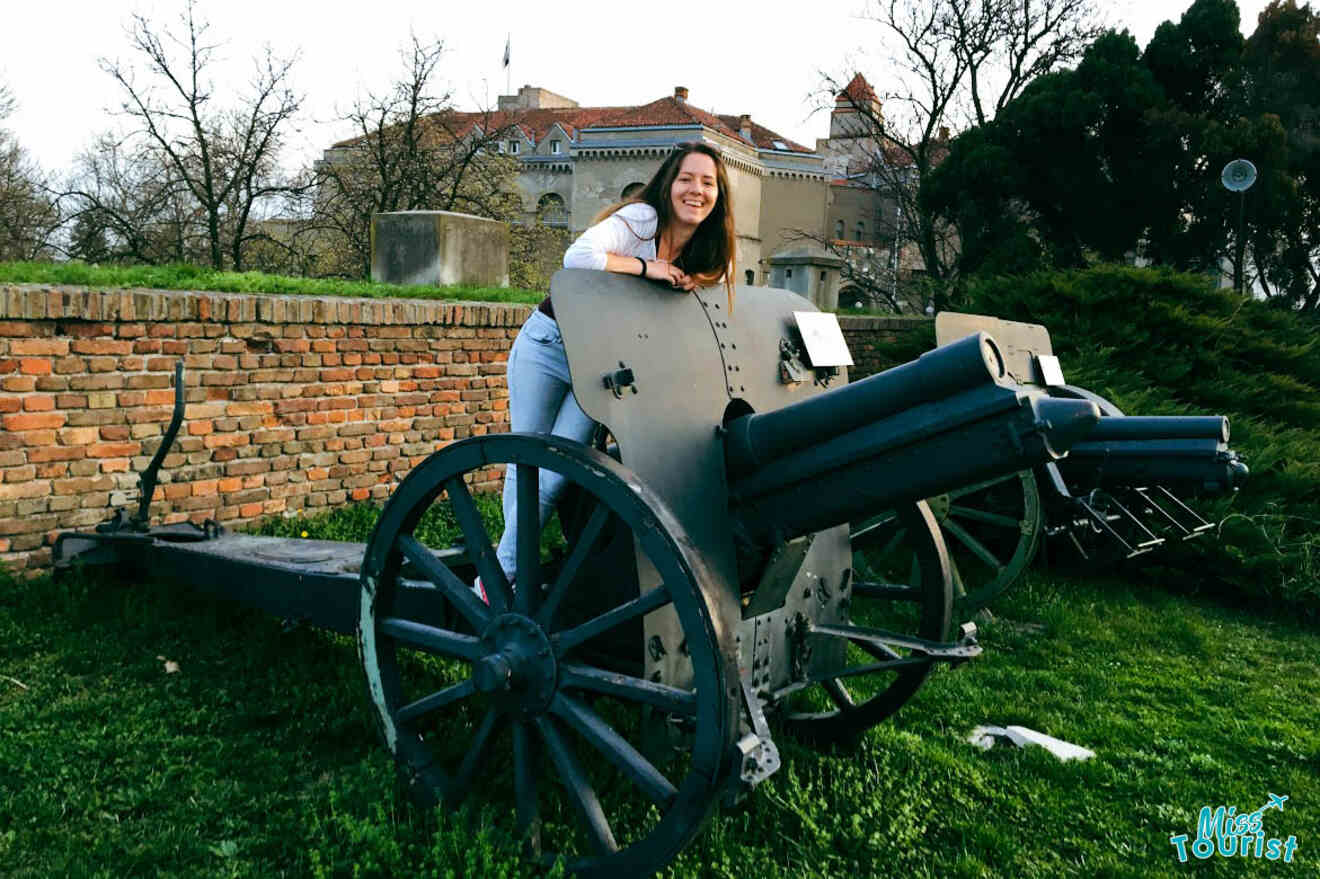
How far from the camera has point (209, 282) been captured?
635 centimetres

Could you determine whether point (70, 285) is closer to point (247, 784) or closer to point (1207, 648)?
point (247, 784)

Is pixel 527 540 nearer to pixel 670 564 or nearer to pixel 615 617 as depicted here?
pixel 615 617

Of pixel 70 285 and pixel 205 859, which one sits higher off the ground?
pixel 70 285

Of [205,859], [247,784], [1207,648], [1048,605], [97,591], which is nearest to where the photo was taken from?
[205,859]

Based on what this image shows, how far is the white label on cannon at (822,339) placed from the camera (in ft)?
11.6

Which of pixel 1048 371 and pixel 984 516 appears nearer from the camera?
pixel 984 516

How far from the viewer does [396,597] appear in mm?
3117

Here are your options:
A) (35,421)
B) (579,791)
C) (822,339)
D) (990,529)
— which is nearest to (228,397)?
(35,421)

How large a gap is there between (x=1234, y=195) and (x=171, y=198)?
24.3 metres

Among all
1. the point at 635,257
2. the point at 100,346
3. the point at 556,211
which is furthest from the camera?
the point at 556,211

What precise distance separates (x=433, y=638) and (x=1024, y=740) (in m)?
2.49

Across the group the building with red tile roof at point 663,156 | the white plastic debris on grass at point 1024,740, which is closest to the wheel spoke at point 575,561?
the white plastic debris on grass at point 1024,740

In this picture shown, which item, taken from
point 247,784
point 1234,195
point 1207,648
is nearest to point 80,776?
point 247,784

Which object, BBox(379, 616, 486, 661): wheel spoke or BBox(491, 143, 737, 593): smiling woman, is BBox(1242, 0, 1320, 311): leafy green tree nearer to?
BBox(491, 143, 737, 593): smiling woman
